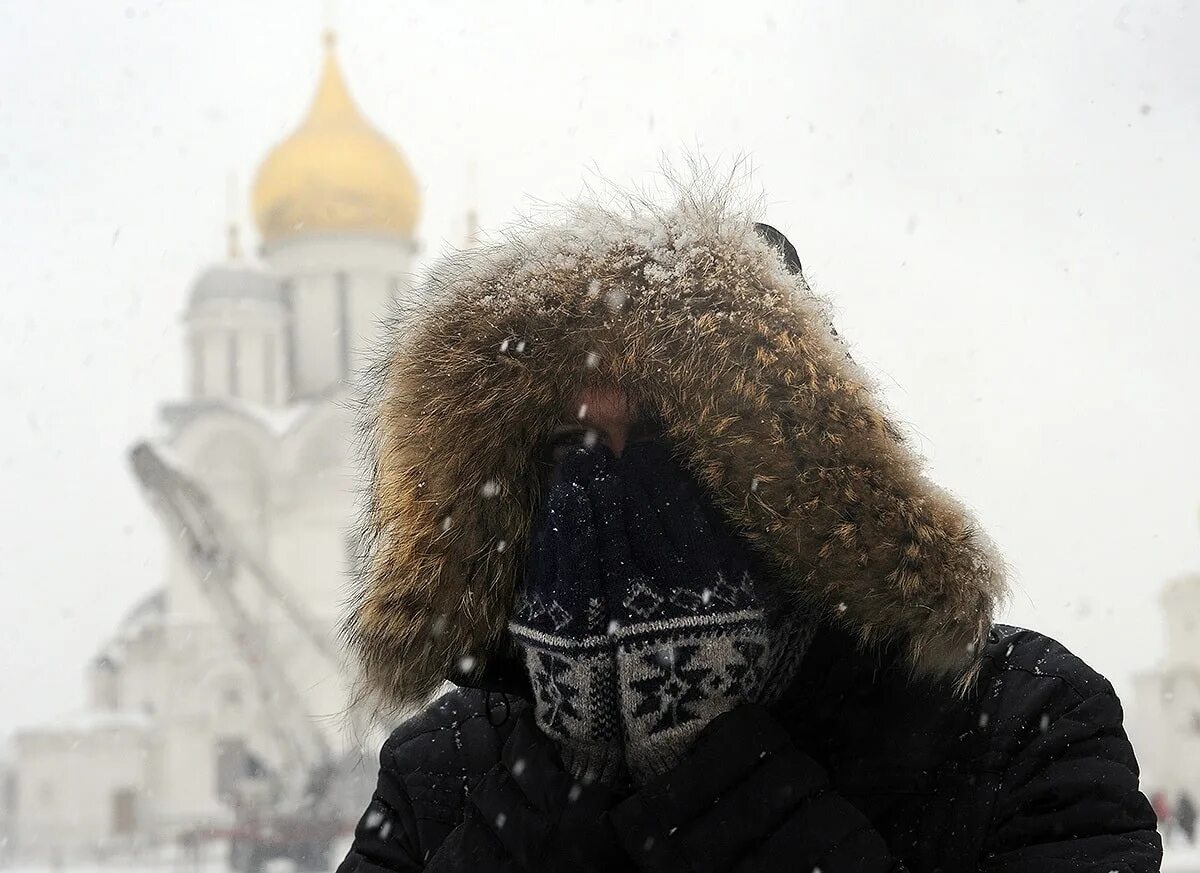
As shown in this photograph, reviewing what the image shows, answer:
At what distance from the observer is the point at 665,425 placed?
3.73 feet

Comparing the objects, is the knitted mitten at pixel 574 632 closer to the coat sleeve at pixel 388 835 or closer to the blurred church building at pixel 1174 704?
the coat sleeve at pixel 388 835

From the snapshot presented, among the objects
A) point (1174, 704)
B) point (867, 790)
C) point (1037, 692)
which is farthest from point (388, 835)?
point (1174, 704)

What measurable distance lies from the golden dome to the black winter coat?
86.1 ft

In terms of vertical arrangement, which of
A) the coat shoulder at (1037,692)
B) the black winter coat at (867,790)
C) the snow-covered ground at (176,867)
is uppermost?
the coat shoulder at (1037,692)

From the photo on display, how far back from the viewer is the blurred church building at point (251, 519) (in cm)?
2458

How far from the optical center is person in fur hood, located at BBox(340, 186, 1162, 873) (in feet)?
3.33

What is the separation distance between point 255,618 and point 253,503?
2370 mm

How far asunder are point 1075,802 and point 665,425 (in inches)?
17.0

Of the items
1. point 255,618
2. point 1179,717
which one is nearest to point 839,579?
point 255,618

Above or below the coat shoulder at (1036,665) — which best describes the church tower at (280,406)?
below

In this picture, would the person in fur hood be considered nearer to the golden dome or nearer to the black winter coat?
the black winter coat

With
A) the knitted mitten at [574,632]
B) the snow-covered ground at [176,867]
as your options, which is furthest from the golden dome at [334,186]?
the knitted mitten at [574,632]

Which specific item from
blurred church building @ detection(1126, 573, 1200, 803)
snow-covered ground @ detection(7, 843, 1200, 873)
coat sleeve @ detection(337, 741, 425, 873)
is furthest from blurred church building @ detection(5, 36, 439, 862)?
coat sleeve @ detection(337, 741, 425, 873)

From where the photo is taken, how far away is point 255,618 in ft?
82.9
